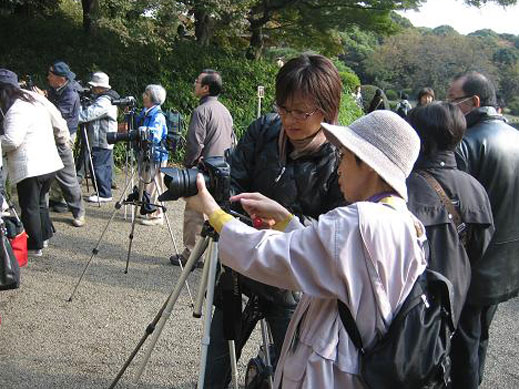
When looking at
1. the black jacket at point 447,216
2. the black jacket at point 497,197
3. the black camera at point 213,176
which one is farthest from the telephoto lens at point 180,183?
the black jacket at point 497,197

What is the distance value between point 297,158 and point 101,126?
6.18 metres

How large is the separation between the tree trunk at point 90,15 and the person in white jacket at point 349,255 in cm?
1077

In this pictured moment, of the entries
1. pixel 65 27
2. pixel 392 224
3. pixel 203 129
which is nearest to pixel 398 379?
pixel 392 224

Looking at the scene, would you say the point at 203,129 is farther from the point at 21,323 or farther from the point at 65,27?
the point at 65,27

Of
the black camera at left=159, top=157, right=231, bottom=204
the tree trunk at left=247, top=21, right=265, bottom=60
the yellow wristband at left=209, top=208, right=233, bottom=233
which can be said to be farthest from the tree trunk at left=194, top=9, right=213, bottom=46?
the yellow wristband at left=209, top=208, right=233, bottom=233

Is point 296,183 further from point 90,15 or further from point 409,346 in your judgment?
point 90,15

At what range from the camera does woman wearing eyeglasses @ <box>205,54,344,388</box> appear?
7.28ft

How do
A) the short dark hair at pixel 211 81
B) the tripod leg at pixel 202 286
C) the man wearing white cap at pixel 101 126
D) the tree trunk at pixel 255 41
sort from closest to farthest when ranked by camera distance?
the tripod leg at pixel 202 286, the short dark hair at pixel 211 81, the man wearing white cap at pixel 101 126, the tree trunk at pixel 255 41

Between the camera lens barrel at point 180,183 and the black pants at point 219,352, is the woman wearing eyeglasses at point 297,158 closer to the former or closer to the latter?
the black pants at point 219,352

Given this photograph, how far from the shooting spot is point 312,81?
2.21 meters

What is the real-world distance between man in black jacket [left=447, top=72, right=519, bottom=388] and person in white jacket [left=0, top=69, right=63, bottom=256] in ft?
12.3

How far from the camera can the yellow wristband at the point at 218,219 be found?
5.41 feet

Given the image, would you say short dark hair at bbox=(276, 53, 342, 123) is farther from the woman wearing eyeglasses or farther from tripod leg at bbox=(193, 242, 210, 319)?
tripod leg at bbox=(193, 242, 210, 319)

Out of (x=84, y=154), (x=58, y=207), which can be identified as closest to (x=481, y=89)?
(x=58, y=207)
